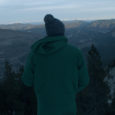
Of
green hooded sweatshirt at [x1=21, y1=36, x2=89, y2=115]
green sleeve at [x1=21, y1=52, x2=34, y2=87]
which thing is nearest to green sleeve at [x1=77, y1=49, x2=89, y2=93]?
green hooded sweatshirt at [x1=21, y1=36, x2=89, y2=115]

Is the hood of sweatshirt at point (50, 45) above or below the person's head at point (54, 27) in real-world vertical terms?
below

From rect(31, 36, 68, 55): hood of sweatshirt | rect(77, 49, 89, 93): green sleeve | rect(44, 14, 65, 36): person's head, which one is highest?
rect(44, 14, 65, 36): person's head

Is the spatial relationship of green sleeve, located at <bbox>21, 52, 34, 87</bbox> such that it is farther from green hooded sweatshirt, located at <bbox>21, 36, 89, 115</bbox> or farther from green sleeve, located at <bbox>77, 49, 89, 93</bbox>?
green sleeve, located at <bbox>77, 49, 89, 93</bbox>

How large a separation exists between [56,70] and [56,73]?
22mm

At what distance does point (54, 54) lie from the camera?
217 centimetres

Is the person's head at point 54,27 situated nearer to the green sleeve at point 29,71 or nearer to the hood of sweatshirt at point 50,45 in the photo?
the hood of sweatshirt at point 50,45

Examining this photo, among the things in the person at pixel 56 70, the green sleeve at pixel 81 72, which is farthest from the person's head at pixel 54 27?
the green sleeve at pixel 81 72

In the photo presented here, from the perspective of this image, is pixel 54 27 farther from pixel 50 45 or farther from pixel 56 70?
pixel 56 70

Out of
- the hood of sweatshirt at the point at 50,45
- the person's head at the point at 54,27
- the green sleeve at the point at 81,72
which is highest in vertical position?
the person's head at the point at 54,27

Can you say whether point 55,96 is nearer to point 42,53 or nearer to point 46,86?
point 46,86

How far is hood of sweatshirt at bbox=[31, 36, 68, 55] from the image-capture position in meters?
2.16

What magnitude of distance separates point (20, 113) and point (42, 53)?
5579 millimetres

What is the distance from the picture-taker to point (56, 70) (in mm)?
2176

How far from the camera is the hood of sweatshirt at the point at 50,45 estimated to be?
216 cm
